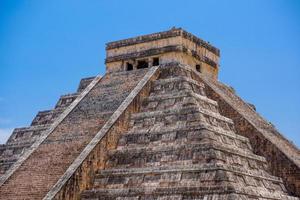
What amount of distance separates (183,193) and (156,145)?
8.27ft

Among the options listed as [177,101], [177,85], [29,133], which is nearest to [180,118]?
[177,101]

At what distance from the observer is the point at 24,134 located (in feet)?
71.9

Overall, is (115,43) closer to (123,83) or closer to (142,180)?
(123,83)

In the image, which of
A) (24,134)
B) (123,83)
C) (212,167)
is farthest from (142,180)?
(24,134)

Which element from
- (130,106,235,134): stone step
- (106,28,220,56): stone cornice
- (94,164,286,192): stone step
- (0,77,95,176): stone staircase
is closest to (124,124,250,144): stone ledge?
(130,106,235,134): stone step

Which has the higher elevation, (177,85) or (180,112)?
(177,85)

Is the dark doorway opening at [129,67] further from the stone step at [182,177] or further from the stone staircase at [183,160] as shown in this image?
the stone step at [182,177]

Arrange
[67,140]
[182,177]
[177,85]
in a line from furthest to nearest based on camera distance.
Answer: [177,85]
[67,140]
[182,177]

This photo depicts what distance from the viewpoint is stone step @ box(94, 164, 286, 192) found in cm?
1486

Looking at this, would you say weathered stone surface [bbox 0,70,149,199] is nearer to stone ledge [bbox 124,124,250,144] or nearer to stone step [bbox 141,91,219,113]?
stone step [bbox 141,91,219,113]

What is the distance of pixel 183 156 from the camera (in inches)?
631

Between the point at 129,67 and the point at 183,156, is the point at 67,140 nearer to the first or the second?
the point at 183,156

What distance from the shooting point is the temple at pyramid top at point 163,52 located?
72.3ft

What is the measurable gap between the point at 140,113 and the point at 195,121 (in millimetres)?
2539
